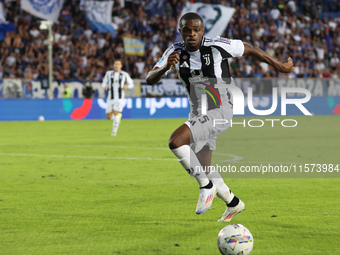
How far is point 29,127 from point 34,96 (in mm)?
3491

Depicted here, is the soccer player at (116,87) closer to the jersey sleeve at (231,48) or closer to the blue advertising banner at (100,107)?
the blue advertising banner at (100,107)

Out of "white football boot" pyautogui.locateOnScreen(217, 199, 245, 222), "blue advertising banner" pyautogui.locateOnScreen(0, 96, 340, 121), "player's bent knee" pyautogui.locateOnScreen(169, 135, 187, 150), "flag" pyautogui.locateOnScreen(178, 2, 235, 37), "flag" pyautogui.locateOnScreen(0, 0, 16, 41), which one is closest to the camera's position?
"player's bent knee" pyautogui.locateOnScreen(169, 135, 187, 150)

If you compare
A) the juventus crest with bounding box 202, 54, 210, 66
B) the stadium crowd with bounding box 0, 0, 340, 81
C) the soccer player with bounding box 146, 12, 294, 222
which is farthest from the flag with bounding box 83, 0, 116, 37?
the juventus crest with bounding box 202, 54, 210, 66

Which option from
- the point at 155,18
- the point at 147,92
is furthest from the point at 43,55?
the point at 155,18

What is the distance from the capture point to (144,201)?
784 cm

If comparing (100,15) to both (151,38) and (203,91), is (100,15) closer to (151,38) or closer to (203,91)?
(151,38)

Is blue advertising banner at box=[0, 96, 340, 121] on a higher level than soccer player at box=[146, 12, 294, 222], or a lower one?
lower

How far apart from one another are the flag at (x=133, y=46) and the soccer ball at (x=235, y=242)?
909 inches

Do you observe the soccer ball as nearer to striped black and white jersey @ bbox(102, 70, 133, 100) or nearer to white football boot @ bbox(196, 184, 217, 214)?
white football boot @ bbox(196, 184, 217, 214)

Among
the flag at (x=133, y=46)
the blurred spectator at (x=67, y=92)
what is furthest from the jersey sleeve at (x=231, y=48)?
the flag at (x=133, y=46)

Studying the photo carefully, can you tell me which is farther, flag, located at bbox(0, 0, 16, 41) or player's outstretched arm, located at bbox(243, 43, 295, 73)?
flag, located at bbox(0, 0, 16, 41)

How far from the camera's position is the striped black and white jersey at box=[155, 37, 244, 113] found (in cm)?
659

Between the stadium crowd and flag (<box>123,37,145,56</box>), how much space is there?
2.68 ft

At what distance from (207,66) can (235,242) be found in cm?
225
